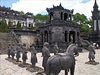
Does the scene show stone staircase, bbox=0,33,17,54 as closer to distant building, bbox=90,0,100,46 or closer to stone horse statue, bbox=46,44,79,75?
stone horse statue, bbox=46,44,79,75

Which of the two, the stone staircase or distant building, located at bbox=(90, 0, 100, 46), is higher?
distant building, located at bbox=(90, 0, 100, 46)

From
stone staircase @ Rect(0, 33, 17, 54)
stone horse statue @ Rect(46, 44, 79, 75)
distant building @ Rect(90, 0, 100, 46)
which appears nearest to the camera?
stone horse statue @ Rect(46, 44, 79, 75)

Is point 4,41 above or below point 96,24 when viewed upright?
below

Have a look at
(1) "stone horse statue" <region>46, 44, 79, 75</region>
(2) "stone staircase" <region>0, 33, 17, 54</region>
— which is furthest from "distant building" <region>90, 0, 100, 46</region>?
(1) "stone horse statue" <region>46, 44, 79, 75</region>

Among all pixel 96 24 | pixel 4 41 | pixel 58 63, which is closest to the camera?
pixel 58 63

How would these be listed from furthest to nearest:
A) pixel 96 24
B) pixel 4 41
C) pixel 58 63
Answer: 1. pixel 96 24
2. pixel 4 41
3. pixel 58 63

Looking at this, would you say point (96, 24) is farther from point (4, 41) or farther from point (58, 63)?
point (58, 63)

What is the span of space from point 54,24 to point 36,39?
326 inches

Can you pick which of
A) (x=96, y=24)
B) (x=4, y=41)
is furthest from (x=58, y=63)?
(x=96, y=24)

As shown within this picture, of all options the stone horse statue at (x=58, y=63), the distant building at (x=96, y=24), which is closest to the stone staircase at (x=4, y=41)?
the stone horse statue at (x=58, y=63)

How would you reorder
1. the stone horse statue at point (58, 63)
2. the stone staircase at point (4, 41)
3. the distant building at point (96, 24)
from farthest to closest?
the distant building at point (96, 24) < the stone staircase at point (4, 41) < the stone horse statue at point (58, 63)

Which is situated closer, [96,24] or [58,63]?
[58,63]

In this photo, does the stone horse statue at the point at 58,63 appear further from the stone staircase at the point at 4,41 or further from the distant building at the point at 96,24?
the distant building at the point at 96,24

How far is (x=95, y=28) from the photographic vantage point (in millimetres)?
33281
